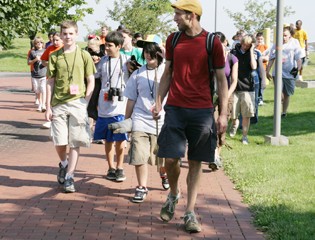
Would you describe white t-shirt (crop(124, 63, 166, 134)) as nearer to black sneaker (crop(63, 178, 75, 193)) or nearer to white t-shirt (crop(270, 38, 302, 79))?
black sneaker (crop(63, 178, 75, 193))

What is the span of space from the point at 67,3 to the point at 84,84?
2145 cm

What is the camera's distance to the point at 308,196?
294 inches

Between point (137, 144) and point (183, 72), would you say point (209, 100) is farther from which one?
point (137, 144)

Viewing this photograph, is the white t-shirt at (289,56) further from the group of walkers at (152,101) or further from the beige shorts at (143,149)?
the beige shorts at (143,149)

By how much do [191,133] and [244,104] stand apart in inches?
229

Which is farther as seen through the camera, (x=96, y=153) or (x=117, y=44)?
(x=96, y=153)

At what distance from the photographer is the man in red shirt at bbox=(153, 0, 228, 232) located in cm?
605

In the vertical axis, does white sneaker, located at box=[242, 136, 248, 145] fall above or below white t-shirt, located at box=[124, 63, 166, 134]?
below

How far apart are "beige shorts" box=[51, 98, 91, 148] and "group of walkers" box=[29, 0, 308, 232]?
1 centimetres

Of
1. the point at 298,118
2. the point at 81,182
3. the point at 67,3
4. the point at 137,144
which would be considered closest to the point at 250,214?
the point at 137,144

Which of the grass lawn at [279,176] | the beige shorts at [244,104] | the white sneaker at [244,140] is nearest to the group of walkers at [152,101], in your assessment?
the grass lawn at [279,176]

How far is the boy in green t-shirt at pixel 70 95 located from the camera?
315 inches

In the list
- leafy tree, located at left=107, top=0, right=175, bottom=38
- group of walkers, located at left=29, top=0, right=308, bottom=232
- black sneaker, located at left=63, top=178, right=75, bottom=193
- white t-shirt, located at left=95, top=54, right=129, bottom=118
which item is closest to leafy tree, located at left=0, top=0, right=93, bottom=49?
group of walkers, located at left=29, top=0, right=308, bottom=232

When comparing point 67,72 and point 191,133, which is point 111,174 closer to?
point 67,72
